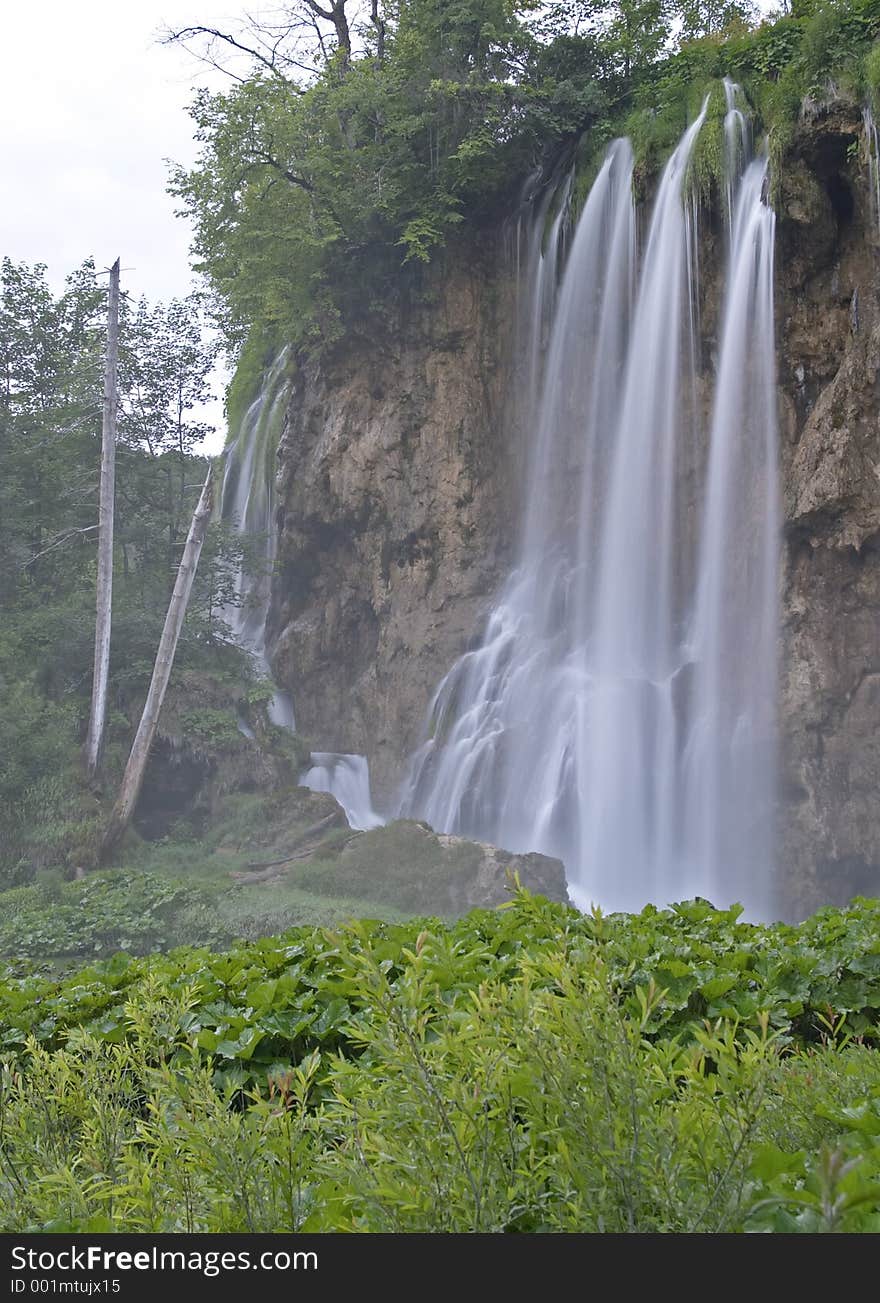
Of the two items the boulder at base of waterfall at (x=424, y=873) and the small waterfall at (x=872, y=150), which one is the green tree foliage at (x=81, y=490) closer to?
the boulder at base of waterfall at (x=424, y=873)

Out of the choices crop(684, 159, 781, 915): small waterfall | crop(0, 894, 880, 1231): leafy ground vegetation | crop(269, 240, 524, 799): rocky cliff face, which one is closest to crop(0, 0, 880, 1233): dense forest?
crop(0, 894, 880, 1231): leafy ground vegetation

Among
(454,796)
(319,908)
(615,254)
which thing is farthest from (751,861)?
(615,254)

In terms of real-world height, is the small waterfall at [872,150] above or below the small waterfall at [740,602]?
above

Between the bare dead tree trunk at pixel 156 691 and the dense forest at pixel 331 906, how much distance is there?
36 cm

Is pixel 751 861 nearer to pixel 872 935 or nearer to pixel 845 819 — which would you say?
pixel 845 819

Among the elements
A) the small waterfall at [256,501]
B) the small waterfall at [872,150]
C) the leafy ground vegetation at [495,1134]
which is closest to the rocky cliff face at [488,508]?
the small waterfall at [872,150]

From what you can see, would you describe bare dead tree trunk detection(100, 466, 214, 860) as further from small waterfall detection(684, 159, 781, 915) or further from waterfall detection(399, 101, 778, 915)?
small waterfall detection(684, 159, 781, 915)

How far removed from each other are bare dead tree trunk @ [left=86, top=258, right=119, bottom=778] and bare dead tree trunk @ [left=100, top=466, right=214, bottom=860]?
0.73m

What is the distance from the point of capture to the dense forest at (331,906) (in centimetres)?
160

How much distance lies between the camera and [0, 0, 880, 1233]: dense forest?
1602mm

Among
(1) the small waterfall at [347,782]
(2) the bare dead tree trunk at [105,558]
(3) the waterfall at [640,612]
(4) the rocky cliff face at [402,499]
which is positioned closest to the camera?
(3) the waterfall at [640,612]

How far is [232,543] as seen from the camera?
2222cm

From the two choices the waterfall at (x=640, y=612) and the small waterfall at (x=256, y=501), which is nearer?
the waterfall at (x=640, y=612)
